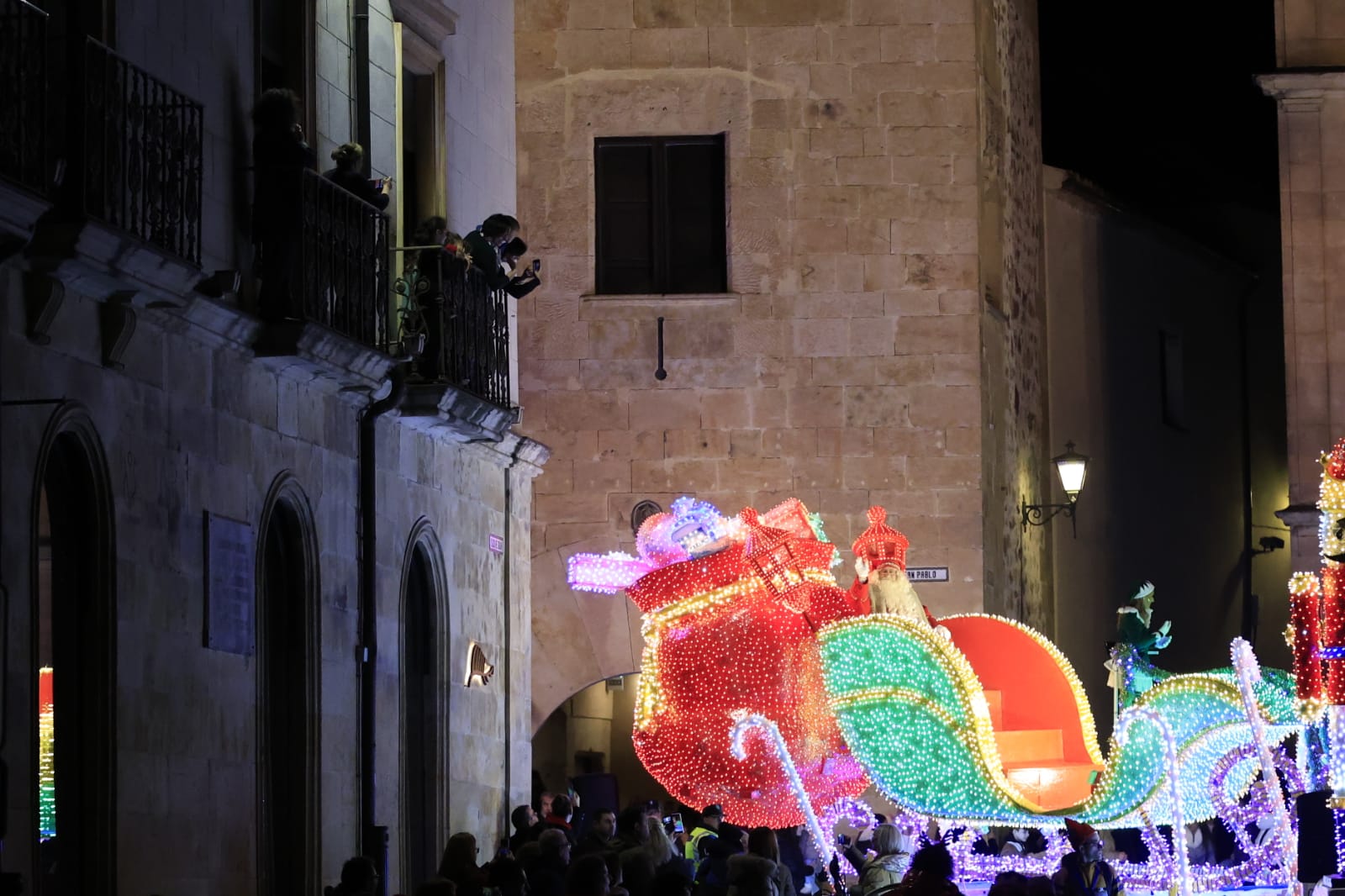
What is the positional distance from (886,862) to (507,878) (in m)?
4.70

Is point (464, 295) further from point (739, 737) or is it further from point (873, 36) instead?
point (873, 36)

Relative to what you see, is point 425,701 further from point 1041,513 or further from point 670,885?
point 1041,513

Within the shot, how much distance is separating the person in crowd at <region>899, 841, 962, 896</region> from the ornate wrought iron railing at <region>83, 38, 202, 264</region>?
4.26 m

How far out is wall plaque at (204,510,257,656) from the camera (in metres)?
13.5

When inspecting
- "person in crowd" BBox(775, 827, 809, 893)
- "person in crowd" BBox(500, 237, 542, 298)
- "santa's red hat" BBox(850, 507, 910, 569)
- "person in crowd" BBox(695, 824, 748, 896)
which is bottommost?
"person in crowd" BBox(775, 827, 809, 893)

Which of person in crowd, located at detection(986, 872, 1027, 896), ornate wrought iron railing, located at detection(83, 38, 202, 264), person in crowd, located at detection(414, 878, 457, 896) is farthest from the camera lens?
ornate wrought iron railing, located at detection(83, 38, 202, 264)

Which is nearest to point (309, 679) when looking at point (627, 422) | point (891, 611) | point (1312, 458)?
point (891, 611)

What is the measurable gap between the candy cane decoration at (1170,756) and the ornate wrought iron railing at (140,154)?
18.8 ft

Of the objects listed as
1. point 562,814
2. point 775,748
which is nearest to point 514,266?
point 775,748

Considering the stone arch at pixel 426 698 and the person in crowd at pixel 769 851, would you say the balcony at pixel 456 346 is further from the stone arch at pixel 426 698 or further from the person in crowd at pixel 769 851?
the person in crowd at pixel 769 851

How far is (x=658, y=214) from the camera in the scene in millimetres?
24797

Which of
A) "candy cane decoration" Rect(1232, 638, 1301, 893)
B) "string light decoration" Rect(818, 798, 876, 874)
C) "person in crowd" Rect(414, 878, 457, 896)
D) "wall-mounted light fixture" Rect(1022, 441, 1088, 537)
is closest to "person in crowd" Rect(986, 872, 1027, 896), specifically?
"person in crowd" Rect(414, 878, 457, 896)

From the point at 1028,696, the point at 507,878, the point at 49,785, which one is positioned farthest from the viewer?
the point at 1028,696

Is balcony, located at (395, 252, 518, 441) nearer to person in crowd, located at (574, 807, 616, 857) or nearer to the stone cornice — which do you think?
person in crowd, located at (574, 807, 616, 857)
